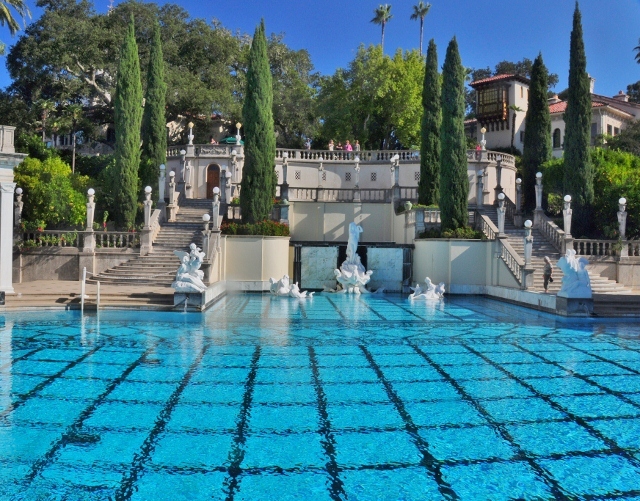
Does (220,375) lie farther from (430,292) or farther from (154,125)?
(154,125)

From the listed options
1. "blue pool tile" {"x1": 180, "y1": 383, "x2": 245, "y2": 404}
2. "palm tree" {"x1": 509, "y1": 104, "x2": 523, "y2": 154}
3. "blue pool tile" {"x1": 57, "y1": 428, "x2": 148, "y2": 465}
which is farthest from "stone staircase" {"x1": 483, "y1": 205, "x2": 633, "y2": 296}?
"palm tree" {"x1": 509, "y1": 104, "x2": 523, "y2": 154}

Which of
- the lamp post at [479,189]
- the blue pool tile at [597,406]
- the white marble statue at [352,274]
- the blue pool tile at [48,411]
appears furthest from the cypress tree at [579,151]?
the blue pool tile at [48,411]

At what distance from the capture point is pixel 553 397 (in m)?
9.34

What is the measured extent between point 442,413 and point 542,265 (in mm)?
17953

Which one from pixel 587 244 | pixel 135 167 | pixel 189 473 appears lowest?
pixel 189 473

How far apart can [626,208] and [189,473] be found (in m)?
25.6

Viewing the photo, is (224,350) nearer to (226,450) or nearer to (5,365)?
(5,365)

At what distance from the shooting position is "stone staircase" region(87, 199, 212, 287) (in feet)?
77.6

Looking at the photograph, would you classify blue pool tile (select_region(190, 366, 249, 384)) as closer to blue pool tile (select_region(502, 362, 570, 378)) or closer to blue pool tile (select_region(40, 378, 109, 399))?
blue pool tile (select_region(40, 378, 109, 399))

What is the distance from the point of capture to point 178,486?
6.04 meters

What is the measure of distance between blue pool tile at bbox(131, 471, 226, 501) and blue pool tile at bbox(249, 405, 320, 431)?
4.96 ft

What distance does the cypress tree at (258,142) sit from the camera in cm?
2761

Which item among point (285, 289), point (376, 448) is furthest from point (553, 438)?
point (285, 289)

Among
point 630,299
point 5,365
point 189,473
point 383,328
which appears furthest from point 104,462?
point 630,299
